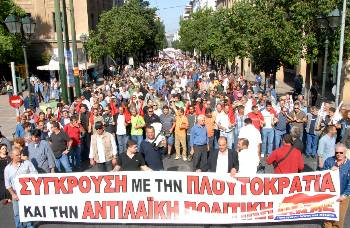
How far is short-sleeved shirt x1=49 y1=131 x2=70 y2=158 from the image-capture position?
9012mm

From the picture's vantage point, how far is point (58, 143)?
9008mm

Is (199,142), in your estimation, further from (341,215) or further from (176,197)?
(341,215)

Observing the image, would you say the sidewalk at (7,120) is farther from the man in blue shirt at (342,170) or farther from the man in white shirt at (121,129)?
the man in blue shirt at (342,170)

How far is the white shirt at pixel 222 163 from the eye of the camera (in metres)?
6.60

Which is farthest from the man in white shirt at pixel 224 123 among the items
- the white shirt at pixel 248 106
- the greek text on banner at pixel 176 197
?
the greek text on banner at pixel 176 197

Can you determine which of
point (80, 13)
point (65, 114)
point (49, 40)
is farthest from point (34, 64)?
point (65, 114)

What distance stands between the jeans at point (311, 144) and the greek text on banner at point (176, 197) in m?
4.94

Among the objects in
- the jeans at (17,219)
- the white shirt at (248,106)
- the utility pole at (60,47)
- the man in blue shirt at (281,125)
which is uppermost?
the utility pole at (60,47)

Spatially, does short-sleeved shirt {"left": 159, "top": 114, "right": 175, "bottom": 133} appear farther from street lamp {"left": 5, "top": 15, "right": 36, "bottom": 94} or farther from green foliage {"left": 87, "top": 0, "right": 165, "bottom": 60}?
green foliage {"left": 87, "top": 0, "right": 165, "bottom": 60}

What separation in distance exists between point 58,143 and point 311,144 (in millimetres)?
6780

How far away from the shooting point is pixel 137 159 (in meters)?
6.88

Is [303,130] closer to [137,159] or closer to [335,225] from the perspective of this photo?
[335,225]

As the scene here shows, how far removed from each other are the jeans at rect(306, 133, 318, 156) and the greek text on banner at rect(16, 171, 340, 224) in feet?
16.2

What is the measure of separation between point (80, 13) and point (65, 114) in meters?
33.5
